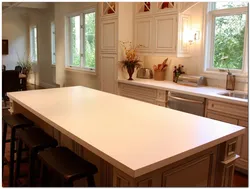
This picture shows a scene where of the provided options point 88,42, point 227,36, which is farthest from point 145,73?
point 88,42

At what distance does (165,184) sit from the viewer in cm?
153

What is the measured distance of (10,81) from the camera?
6293mm

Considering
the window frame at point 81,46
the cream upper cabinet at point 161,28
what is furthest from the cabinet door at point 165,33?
the window frame at point 81,46

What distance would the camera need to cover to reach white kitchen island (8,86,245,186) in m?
1.38

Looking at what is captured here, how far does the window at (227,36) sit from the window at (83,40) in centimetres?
275

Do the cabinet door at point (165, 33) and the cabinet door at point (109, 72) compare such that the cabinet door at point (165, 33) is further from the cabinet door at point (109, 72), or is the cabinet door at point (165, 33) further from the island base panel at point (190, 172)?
the island base panel at point (190, 172)

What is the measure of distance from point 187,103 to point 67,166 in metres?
2.13

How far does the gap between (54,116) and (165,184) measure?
102cm

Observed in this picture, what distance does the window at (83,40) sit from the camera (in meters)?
5.92

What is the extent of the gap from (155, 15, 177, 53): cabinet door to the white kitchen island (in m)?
1.73

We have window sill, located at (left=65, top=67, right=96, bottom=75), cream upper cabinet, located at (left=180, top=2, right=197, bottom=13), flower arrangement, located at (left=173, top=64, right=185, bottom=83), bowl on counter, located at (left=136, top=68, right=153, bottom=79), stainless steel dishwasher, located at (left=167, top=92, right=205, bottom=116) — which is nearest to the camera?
stainless steel dishwasher, located at (left=167, top=92, right=205, bottom=116)

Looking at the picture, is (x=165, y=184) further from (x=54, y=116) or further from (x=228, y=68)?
(x=228, y=68)

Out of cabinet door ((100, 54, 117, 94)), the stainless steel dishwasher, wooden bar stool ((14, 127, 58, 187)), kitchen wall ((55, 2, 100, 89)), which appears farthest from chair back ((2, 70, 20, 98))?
wooden bar stool ((14, 127, 58, 187))

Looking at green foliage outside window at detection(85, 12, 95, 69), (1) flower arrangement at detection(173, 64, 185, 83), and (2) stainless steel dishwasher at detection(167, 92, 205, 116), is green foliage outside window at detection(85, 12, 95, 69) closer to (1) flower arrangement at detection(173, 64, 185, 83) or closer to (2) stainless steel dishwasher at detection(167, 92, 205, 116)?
(1) flower arrangement at detection(173, 64, 185, 83)
